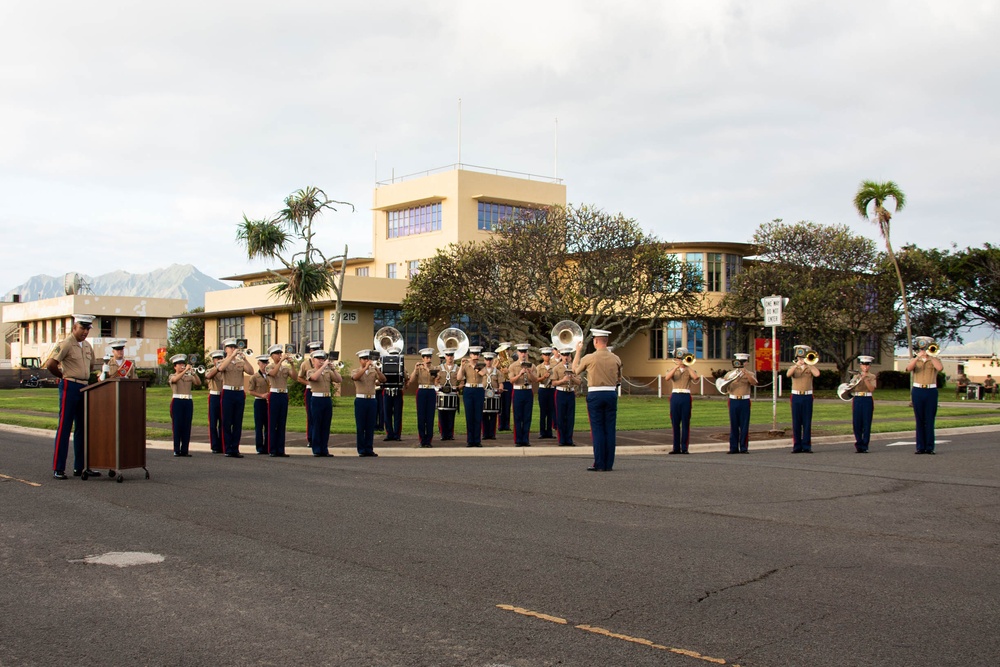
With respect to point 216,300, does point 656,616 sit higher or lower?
lower

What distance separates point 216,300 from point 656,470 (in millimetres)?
48037

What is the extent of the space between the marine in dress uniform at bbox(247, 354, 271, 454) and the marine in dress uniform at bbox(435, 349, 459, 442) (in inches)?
138

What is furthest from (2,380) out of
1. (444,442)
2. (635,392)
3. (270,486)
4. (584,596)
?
(584,596)

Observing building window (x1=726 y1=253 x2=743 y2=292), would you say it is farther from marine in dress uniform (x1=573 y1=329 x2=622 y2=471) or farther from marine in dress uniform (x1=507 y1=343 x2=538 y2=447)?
marine in dress uniform (x1=573 y1=329 x2=622 y2=471)

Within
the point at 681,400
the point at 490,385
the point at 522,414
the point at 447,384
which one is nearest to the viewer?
the point at 681,400

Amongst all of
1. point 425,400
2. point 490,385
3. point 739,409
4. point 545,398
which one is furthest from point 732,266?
point 425,400

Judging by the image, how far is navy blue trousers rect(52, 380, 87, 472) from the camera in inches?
488

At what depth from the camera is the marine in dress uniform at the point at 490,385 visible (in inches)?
775

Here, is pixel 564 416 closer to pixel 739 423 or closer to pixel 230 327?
pixel 739 423

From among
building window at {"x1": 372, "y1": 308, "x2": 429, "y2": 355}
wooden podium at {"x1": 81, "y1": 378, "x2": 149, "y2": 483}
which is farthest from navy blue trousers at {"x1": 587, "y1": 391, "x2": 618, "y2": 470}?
building window at {"x1": 372, "y1": 308, "x2": 429, "y2": 355}

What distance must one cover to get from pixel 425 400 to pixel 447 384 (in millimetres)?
767

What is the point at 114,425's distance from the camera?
1212 centimetres

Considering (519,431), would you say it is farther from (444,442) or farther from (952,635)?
(952,635)

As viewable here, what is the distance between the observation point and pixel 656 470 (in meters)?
14.0
